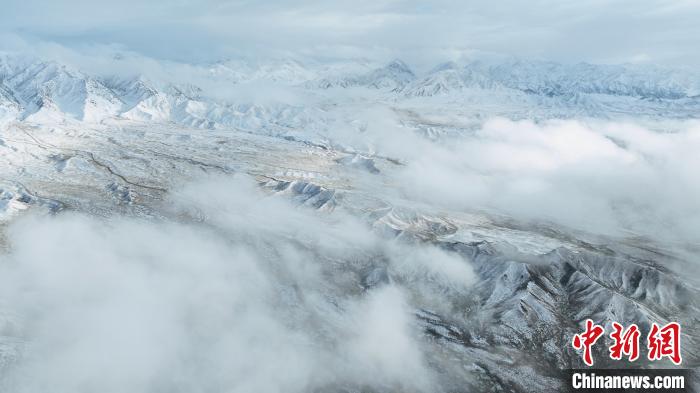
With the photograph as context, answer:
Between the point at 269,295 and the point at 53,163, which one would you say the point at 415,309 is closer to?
the point at 269,295

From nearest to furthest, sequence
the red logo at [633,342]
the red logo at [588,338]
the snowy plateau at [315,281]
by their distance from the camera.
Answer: the snowy plateau at [315,281] → the red logo at [633,342] → the red logo at [588,338]

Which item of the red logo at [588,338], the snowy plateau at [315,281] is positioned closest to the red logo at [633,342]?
the red logo at [588,338]

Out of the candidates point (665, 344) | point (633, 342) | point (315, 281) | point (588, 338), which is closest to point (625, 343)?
point (633, 342)

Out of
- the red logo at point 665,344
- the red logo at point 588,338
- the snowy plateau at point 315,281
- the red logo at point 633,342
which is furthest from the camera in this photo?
the red logo at point 588,338

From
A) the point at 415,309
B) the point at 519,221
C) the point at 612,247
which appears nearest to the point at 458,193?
the point at 519,221

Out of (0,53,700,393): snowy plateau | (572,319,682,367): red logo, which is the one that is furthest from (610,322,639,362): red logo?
(0,53,700,393): snowy plateau

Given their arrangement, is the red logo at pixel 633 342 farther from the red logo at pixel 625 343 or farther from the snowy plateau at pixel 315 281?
the snowy plateau at pixel 315 281

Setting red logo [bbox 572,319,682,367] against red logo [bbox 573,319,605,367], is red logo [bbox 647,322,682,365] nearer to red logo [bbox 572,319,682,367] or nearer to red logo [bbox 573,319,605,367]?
red logo [bbox 572,319,682,367]

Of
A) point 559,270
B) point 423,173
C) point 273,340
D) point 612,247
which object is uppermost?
point 273,340
